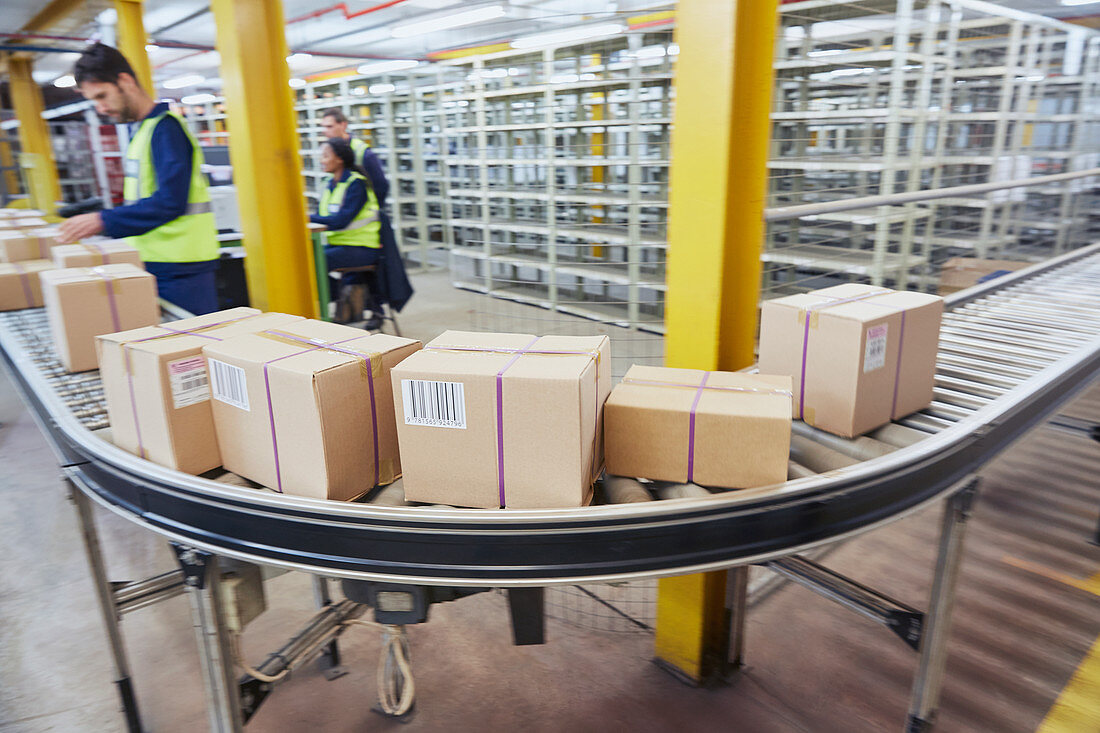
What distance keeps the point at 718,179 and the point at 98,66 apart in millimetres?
2604

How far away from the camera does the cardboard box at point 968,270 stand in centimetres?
509

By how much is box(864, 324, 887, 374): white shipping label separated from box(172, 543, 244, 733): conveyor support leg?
1.62 metres

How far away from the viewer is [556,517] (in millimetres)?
1320

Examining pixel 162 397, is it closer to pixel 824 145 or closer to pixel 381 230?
pixel 381 230

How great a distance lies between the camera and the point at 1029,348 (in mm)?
2596

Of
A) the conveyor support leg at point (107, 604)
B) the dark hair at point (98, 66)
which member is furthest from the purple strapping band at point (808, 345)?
the dark hair at point (98, 66)

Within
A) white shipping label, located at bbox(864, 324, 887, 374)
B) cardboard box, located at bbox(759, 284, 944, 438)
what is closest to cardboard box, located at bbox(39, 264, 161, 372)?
cardboard box, located at bbox(759, 284, 944, 438)

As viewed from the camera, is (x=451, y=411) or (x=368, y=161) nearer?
(x=451, y=411)

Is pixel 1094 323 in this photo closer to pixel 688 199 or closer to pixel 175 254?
pixel 688 199

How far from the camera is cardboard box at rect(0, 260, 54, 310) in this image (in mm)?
3326

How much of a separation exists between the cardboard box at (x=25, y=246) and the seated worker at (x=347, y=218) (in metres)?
1.90

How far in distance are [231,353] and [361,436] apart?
351 mm

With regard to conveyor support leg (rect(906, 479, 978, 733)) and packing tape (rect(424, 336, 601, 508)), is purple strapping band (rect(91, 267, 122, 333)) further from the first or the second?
conveyor support leg (rect(906, 479, 978, 733))

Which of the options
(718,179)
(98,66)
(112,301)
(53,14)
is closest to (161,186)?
(98,66)
